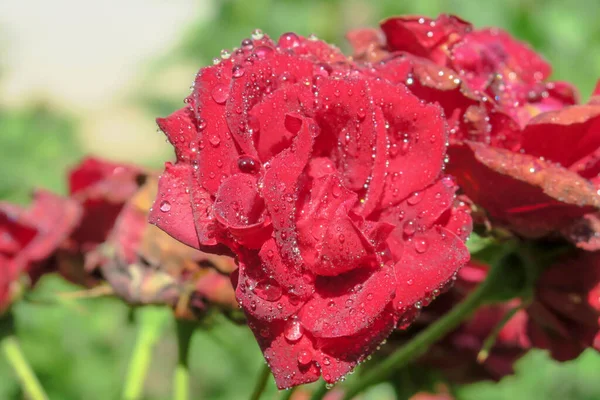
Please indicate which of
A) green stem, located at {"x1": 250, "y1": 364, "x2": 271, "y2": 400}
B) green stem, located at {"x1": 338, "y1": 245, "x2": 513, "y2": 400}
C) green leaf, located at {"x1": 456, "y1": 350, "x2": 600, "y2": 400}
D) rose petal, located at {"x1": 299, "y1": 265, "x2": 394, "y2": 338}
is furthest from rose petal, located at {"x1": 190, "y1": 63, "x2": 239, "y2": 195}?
green leaf, located at {"x1": 456, "y1": 350, "x2": 600, "y2": 400}

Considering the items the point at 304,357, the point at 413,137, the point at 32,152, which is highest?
the point at 413,137

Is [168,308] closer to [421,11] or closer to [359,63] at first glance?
[359,63]

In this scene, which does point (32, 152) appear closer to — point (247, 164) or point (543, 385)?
point (543, 385)

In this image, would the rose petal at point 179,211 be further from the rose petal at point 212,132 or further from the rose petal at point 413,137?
the rose petal at point 413,137

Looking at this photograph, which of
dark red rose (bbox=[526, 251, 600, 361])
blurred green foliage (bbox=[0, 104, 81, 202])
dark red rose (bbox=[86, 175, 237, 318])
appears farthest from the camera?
blurred green foliage (bbox=[0, 104, 81, 202])

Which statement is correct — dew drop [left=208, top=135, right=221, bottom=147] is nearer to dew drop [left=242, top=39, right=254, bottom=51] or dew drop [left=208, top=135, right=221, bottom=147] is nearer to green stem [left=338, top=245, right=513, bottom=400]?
dew drop [left=242, top=39, right=254, bottom=51]

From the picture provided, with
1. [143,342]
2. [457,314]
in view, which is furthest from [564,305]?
[143,342]
